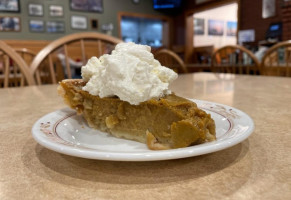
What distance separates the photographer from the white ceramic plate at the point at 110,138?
0.32m

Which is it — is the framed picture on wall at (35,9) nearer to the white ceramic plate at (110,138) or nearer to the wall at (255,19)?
the wall at (255,19)

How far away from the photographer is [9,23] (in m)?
5.32

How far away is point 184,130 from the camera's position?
0.38 meters

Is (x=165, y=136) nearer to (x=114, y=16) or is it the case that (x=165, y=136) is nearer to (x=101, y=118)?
(x=101, y=118)

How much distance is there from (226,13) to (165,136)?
31.7 feet

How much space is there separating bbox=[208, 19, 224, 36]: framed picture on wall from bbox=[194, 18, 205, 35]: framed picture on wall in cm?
37

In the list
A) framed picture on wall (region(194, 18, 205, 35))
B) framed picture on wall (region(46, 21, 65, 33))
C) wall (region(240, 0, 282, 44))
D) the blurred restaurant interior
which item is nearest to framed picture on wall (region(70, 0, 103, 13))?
the blurred restaurant interior

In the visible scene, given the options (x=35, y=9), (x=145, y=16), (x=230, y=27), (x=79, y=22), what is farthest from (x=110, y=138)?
(x=230, y=27)

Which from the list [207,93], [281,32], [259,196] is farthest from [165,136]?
[281,32]

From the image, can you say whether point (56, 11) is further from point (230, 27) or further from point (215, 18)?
point (230, 27)

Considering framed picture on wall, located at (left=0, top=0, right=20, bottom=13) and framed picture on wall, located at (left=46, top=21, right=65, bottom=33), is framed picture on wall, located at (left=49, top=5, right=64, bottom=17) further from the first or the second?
framed picture on wall, located at (left=0, top=0, right=20, bottom=13)

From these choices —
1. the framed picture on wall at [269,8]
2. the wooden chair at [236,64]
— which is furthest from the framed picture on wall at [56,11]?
the framed picture on wall at [269,8]

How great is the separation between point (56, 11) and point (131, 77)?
19.8ft

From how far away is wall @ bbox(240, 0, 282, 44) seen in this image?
5.61 metres
